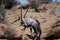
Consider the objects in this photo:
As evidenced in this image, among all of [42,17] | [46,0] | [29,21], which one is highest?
[29,21]

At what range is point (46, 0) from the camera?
2730 cm

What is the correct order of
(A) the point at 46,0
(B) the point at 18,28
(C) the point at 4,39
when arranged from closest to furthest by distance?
(C) the point at 4,39
(B) the point at 18,28
(A) the point at 46,0

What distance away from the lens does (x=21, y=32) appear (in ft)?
41.5

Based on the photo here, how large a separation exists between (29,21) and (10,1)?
12.7 meters

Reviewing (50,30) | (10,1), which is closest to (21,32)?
(50,30)

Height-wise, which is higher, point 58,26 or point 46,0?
point 58,26

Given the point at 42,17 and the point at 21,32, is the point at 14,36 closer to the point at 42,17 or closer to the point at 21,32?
the point at 21,32

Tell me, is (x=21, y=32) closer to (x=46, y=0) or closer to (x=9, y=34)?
(x=9, y=34)

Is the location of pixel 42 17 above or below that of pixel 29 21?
below

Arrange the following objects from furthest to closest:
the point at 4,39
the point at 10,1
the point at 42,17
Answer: the point at 10,1 → the point at 42,17 → the point at 4,39

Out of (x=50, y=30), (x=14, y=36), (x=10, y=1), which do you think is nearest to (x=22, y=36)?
(x=14, y=36)

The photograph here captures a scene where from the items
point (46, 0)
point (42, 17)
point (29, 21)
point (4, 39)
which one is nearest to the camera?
point (29, 21)

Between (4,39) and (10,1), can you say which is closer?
(4,39)

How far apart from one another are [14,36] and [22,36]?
0.46 m
